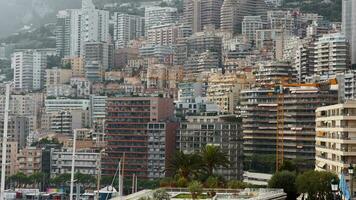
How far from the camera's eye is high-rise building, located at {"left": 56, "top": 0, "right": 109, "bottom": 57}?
140000 mm

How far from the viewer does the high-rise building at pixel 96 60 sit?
122 metres

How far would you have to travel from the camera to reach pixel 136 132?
2977 inches

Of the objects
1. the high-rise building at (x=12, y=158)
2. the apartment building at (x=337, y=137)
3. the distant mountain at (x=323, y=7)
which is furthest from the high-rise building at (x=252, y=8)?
the apartment building at (x=337, y=137)

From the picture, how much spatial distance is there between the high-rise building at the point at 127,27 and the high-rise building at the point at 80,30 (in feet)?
8.84

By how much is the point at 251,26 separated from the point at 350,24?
26.7 m

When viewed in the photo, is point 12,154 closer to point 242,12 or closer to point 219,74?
point 219,74

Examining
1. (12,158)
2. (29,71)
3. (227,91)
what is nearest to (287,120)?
(227,91)

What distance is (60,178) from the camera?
77.1 meters

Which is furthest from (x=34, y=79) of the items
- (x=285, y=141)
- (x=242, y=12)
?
(x=285, y=141)

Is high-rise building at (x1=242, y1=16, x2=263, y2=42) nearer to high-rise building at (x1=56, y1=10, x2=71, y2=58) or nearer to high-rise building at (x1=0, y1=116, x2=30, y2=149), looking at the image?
high-rise building at (x1=56, y1=10, x2=71, y2=58)

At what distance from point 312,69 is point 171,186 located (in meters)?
52.7

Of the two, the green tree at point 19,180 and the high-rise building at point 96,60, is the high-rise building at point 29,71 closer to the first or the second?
the high-rise building at point 96,60

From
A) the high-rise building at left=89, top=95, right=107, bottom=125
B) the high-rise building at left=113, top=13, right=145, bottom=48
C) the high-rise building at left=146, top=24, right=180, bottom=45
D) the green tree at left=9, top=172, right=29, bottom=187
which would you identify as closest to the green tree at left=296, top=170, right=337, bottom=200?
the green tree at left=9, top=172, right=29, bottom=187

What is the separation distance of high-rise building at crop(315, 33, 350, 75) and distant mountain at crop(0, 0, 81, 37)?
8010 centimetres
